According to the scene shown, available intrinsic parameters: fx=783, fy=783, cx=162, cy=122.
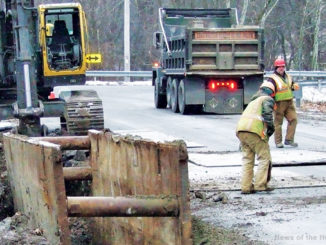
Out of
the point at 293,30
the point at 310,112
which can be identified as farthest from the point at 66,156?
the point at 293,30

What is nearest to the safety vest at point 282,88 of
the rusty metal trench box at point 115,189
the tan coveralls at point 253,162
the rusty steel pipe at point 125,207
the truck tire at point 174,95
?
Answer: the tan coveralls at point 253,162

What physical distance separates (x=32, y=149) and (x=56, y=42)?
712 centimetres

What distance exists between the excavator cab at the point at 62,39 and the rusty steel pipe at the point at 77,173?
579 centimetres

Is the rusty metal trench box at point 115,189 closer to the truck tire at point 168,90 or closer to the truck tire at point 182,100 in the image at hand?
the truck tire at point 182,100

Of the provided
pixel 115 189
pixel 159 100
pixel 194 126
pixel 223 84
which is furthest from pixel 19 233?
pixel 159 100

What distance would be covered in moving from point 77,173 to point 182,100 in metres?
14.2

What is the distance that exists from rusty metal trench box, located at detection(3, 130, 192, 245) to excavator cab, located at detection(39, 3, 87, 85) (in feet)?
18.0

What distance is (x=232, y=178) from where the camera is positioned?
11570 millimetres

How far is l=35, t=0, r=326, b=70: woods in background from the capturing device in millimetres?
50562

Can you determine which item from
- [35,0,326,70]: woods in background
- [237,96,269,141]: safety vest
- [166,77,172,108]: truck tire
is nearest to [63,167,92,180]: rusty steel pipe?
[237,96,269,141]: safety vest

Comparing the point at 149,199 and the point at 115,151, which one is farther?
the point at 115,151

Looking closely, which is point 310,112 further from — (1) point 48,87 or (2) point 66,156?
(2) point 66,156

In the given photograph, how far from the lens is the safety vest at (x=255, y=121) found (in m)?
10.5

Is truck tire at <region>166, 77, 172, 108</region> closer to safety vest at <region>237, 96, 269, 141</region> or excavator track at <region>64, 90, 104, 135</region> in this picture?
excavator track at <region>64, 90, 104, 135</region>
